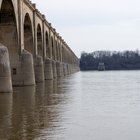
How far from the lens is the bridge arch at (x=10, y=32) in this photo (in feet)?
114

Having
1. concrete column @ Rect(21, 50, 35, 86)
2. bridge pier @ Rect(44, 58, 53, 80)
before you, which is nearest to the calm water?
concrete column @ Rect(21, 50, 35, 86)

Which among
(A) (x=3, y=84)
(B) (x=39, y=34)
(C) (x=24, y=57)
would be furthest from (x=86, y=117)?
(B) (x=39, y=34)

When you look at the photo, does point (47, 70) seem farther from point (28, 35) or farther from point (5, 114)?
point (5, 114)

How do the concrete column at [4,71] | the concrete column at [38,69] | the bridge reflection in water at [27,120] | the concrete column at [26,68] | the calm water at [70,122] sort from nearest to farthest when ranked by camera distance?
the calm water at [70,122] → the bridge reflection in water at [27,120] → the concrete column at [4,71] → the concrete column at [26,68] → the concrete column at [38,69]

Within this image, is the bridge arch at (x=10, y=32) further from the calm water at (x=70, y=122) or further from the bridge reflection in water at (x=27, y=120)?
the calm water at (x=70, y=122)

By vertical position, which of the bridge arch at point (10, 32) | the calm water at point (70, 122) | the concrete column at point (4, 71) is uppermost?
the bridge arch at point (10, 32)

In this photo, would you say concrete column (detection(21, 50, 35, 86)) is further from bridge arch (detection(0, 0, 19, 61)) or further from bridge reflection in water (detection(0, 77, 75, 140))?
bridge reflection in water (detection(0, 77, 75, 140))

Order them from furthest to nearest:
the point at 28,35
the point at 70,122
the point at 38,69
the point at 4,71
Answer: the point at 38,69 → the point at 28,35 → the point at 4,71 → the point at 70,122

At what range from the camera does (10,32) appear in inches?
1391

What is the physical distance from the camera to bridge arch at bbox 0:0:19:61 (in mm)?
34750

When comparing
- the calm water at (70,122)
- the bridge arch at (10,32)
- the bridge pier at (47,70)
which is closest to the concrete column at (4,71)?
the calm water at (70,122)

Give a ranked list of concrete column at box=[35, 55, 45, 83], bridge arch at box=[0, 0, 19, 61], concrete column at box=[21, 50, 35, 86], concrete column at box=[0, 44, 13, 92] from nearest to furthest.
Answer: concrete column at box=[0, 44, 13, 92]
bridge arch at box=[0, 0, 19, 61]
concrete column at box=[21, 50, 35, 86]
concrete column at box=[35, 55, 45, 83]

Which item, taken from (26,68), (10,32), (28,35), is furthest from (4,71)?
(28,35)

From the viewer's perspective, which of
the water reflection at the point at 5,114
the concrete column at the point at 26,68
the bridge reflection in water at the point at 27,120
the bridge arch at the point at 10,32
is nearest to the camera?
the bridge reflection in water at the point at 27,120
